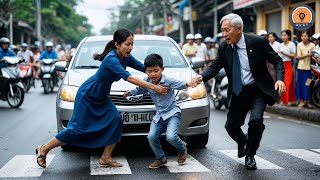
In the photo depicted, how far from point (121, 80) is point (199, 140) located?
1334 millimetres

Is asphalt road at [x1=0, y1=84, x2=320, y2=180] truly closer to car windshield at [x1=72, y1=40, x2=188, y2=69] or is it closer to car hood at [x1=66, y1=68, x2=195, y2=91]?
car hood at [x1=66, y1=68, x2=195, y2=91]

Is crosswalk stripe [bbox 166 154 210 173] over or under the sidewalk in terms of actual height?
over

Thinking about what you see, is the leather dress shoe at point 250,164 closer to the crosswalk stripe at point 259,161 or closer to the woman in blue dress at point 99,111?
the crosswalk stripe at point 259,161

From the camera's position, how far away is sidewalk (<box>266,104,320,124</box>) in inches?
414

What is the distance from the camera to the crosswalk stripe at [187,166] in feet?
18.7

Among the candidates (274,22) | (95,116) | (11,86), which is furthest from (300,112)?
(274,22)

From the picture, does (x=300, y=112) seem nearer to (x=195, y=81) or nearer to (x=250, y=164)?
(x=250, y=164)

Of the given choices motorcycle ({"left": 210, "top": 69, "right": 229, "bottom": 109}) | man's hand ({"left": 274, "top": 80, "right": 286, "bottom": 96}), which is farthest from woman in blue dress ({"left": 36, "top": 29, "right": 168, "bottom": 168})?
motorcycle ({"left": 210, "top": 69, "right": 229, "bottom": 109})

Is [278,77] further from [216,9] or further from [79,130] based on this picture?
[216,9]

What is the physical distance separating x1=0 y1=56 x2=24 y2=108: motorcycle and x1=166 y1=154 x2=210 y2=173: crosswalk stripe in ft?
24.4

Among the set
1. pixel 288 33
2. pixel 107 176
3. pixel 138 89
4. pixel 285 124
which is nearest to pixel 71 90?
pixel 138 89

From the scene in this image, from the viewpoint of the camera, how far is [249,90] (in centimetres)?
585

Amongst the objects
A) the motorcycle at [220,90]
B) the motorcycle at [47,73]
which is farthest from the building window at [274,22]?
the motorcycle at [47,73]

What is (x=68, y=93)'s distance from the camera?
659 centimetres
